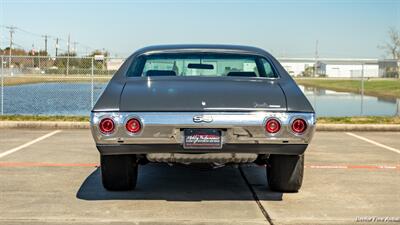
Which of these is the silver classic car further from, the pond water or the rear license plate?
the pond water

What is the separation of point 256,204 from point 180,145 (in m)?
0.99

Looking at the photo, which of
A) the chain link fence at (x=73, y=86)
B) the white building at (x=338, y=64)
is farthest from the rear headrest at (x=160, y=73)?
the chain link fence at (x=73, y=86)

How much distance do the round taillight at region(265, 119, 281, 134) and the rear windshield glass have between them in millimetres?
1155

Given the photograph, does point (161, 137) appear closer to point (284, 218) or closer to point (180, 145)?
point (180, 145)

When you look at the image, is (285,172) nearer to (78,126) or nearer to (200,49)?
(200,49)

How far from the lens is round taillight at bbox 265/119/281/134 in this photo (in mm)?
4453

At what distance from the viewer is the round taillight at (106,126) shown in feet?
14.7

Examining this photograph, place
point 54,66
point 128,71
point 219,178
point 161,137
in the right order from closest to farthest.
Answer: point 161,137, point 128,71, point 219,178, point 54,66

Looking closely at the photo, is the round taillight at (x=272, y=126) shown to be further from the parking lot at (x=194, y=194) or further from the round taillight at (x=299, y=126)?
the parking lot at (x=194, y=194)

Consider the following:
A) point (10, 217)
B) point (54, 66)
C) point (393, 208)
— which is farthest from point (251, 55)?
point (54, 66)

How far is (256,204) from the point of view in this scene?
16.2 ft

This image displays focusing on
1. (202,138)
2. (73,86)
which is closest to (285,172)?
(202,138)

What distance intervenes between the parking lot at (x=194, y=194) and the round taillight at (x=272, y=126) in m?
0.72

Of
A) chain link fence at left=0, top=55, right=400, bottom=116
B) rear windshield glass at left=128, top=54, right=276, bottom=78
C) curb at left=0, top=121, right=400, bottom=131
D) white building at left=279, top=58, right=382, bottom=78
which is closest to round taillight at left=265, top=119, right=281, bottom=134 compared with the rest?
rear windshield glass at left=128, top=54, right=276, bottom=78
